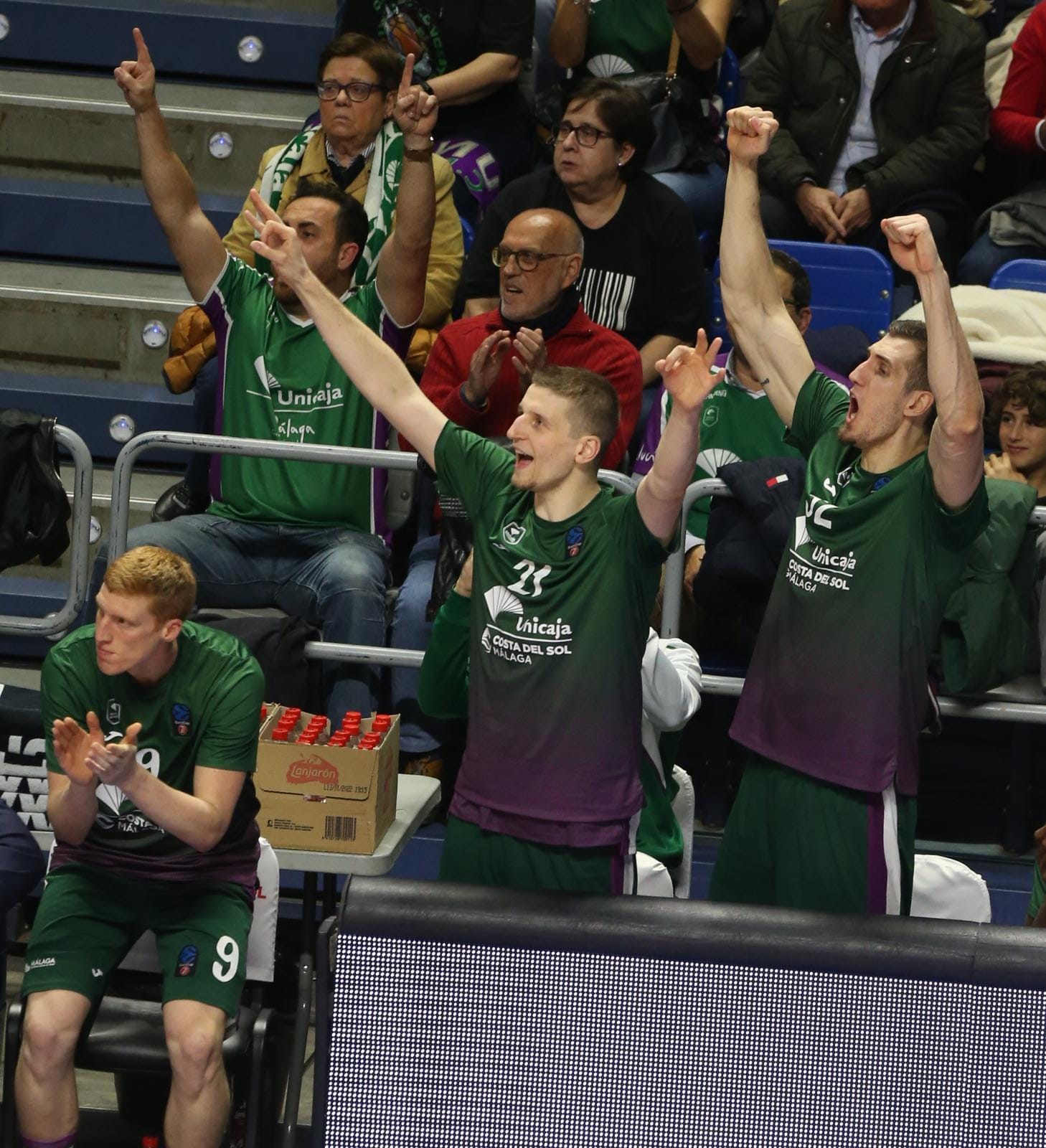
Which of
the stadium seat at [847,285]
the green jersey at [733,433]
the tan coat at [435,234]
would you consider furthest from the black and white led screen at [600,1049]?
the stadium seat at [847,285]

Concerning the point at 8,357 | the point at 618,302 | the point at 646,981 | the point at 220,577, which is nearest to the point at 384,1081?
the point at 646,981

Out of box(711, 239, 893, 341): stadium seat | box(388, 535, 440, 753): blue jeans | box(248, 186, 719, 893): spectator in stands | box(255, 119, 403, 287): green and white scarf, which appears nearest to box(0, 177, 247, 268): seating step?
box(255, 119, 403, 287): green and white scarf

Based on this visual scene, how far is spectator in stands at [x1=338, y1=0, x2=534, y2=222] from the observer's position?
7.50m

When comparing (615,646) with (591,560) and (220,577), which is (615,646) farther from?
(220,577)

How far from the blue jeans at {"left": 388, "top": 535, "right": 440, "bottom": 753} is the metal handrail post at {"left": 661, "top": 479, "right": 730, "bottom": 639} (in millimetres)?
757

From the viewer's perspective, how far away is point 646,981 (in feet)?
8.95

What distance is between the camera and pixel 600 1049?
8.91ft

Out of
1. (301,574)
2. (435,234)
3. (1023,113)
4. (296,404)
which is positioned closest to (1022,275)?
(1023,113)

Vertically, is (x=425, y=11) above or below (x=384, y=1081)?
above

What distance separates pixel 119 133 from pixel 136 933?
16.1 feet

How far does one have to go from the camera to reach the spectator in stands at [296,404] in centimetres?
573

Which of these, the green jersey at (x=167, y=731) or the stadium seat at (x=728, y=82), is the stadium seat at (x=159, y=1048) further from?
the stadium seat at (x=728, y=82)

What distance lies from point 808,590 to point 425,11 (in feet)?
14.0

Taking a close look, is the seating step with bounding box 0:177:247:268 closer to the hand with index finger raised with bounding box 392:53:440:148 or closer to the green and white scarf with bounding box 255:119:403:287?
the green and white scarf with bounding box 255:119:403:287
